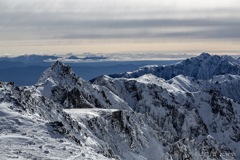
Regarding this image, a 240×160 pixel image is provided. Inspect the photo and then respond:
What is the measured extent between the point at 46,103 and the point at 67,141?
186 ft

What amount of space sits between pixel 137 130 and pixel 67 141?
9214 cm

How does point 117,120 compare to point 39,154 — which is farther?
point 117,120

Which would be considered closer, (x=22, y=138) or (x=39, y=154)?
(x=39, y=154)

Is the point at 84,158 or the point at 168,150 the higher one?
the point at 84,158

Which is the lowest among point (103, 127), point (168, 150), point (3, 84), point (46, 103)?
point (168, 150)

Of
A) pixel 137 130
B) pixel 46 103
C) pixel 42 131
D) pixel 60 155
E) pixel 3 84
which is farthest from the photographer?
pixel 137 130

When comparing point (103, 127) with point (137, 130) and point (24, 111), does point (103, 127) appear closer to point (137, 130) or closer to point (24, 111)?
point (137, 130)

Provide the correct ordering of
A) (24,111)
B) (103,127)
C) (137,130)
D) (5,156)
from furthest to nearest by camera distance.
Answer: (137,130)
(103,127)
(24,111)
(5,156)

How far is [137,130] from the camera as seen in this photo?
6737 inches

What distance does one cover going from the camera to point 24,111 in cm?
9844

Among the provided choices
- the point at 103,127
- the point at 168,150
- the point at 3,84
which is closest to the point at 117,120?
the point at 103,127

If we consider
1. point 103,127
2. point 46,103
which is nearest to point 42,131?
point 46,103

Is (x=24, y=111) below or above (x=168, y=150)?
above

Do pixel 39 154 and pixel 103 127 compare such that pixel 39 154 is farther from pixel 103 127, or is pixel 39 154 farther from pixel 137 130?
pixel 137 130
